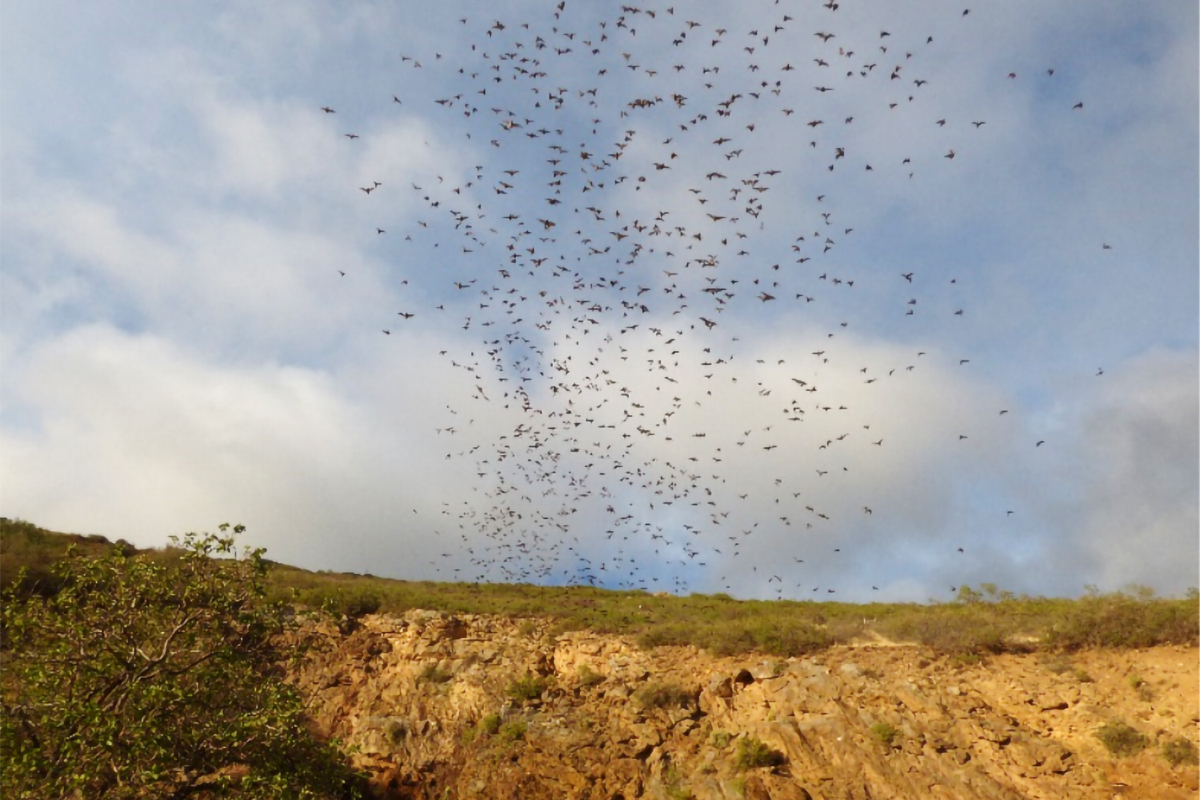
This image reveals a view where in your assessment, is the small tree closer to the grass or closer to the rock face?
the grass

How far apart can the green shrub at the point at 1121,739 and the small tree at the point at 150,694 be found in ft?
76.6

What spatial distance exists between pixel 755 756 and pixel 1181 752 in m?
12.6

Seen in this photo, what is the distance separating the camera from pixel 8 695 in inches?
818

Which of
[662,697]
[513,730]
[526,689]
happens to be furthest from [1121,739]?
[526,689]

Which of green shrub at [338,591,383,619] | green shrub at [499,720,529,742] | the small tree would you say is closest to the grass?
green shrub at [338,591,383,619]

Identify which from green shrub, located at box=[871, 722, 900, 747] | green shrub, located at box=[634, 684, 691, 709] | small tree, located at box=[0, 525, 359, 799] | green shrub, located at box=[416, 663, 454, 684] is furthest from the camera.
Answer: green shrub, located at box=[416, 663, 454, 684]

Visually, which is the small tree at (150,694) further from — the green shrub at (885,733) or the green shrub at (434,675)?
the green shrub at (885,733)

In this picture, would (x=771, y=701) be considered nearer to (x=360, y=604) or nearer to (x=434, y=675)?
(x=434, y=675)

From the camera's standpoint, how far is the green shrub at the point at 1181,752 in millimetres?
21953

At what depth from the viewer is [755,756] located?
81.7 feet

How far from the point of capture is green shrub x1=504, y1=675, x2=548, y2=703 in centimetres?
3028

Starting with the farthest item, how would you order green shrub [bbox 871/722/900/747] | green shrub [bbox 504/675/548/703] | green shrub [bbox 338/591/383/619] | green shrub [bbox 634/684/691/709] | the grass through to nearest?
green shrub [bbox 338/591/383/619], green shrub [bbox 504/675/548/703], green shrub [bbox 634/684/691/709], the grass, green shrub [bbox 871/722/900/747]

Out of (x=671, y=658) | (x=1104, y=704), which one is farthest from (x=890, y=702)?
(x=671, y=658)

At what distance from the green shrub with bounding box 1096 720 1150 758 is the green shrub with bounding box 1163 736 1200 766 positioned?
55 cm
